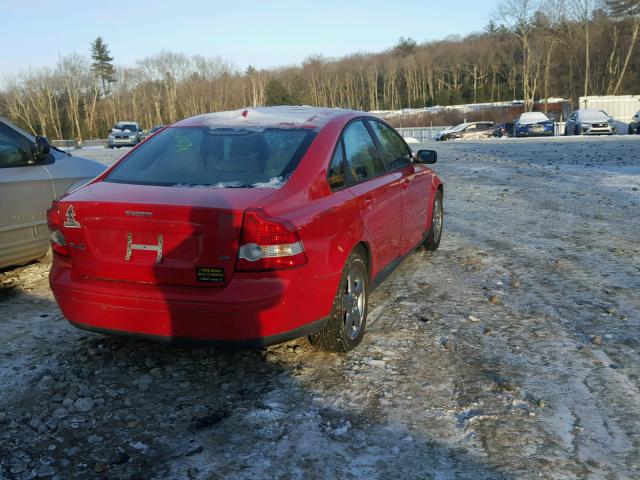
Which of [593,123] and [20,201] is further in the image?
[593,123]

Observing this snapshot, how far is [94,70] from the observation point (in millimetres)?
97000

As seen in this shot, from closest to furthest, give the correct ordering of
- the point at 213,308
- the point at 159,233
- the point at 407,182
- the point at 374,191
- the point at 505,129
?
the point at 213,308 → the point at 159,233 → the point at 374,191 → the point at 407,182 → the point at 505,129

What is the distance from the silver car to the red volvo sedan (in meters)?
1.80

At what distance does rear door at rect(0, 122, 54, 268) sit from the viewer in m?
5.32

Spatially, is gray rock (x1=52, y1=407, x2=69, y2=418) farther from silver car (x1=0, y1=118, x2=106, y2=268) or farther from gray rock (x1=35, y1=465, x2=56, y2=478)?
silver car (x1=0, y1=118, x2=106, y2=268)

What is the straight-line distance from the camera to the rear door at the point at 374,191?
13.6 feet

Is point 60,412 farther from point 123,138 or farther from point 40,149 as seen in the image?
point 123,138

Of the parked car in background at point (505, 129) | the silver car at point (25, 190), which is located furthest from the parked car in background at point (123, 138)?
the silver car at point (25, 190)

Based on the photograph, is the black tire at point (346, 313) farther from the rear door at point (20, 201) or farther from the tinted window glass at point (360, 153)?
the rear door at point (20, 201)

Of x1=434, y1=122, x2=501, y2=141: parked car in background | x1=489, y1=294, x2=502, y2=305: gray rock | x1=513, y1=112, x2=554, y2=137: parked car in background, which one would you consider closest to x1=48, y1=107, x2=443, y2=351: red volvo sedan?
x1=489, y1=294, x2=502, y2=305: gray rock

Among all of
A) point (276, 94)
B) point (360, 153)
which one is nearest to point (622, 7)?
point (276, 94)

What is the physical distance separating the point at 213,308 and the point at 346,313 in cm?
100

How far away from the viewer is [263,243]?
3188 mm

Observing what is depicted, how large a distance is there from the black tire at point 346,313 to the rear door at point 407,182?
43.0 inches
